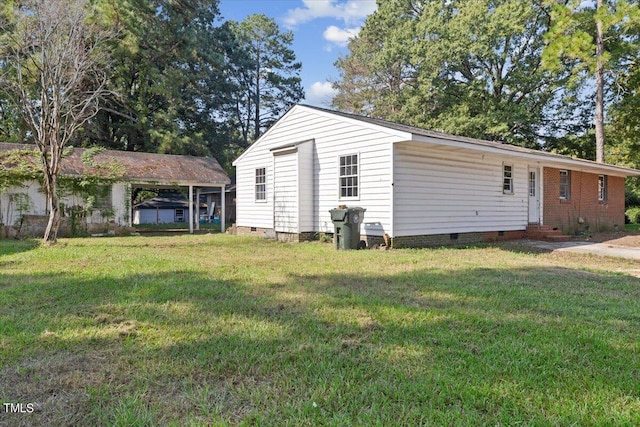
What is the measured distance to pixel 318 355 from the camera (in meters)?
3.24

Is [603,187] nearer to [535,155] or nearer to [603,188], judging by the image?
[603,188]

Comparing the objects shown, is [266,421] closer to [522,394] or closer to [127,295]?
[522,394]

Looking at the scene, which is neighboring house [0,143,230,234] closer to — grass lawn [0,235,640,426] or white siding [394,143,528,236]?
grass lawn [0,235,640,426]

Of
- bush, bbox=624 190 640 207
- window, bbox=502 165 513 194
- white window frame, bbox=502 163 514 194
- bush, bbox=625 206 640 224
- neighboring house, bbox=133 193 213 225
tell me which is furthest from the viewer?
neighboring house, bbox=133 193 213 225

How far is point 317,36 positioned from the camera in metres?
24.6

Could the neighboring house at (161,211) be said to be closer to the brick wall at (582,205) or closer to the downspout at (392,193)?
the downspout at (392,193)

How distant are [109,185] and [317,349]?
49.4ft

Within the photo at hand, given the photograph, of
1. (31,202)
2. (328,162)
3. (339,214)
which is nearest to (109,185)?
(31,202)

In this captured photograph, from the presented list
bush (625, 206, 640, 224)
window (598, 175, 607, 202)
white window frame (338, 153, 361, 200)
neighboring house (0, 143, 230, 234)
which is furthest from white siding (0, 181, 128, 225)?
bush (625, 206, 640, 224)

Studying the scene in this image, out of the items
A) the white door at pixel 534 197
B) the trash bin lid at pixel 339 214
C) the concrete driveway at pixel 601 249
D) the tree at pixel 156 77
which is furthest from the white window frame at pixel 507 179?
the tree at pixel 156 77

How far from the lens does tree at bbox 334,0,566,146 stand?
23.3 meters

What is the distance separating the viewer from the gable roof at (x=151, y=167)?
15648 mm

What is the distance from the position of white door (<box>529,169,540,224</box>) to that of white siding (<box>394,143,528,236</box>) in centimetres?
45

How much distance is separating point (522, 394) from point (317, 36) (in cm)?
2520
